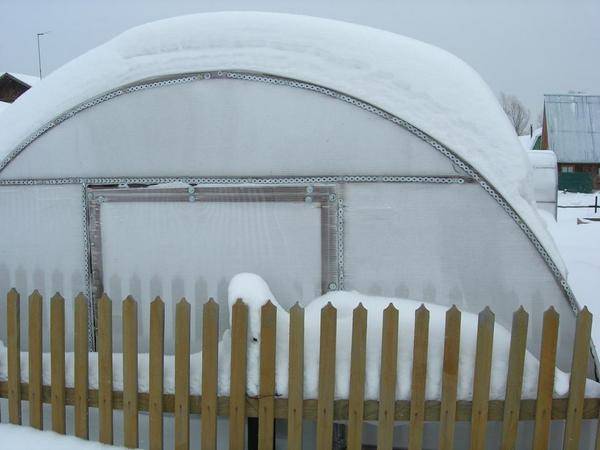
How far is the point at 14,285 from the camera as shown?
4004 mm

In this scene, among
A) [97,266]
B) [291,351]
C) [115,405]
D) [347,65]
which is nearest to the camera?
[291,351]

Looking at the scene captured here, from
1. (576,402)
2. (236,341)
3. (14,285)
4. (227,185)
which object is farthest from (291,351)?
(14,285)

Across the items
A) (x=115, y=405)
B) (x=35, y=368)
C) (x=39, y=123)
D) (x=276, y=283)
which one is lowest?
(x=115, y=405)

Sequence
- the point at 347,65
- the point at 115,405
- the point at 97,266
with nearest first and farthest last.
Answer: the point at 115,405 < the point at 347,65 < the point at 97,266

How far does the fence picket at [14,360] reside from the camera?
3.38 m

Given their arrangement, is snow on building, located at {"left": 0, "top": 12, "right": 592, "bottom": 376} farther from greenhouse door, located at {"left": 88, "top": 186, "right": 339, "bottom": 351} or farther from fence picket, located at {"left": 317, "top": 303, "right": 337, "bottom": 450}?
fence picket, located at {"left": 317, "top": 303, "right": 337, "bottom": 450}

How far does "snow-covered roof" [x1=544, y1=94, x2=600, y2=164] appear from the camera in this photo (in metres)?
31.3

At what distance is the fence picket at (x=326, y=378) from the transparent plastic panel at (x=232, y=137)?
110 cm

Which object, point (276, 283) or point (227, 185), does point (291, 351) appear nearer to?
point (276, 283)

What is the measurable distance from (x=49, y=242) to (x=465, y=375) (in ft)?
10.1

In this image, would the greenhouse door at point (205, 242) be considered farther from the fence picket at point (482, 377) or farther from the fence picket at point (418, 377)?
the fence picket at point (482, 377)

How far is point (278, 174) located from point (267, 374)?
52.4 inches

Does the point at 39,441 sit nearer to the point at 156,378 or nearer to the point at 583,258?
the point at 156,378

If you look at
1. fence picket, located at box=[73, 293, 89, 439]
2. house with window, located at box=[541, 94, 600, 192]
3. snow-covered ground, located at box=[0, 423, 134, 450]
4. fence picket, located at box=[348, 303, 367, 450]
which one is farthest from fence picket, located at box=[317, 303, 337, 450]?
house with window, located at box=[541, 94, 600, 192]
